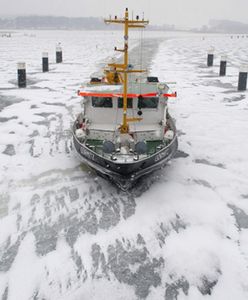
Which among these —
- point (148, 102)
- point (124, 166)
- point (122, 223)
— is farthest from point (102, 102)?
point (122, 223)

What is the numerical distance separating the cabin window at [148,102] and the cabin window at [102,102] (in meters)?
0.84

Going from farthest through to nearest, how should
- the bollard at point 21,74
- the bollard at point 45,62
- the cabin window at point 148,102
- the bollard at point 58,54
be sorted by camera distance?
the bollard at point 58,54 → the bollard at point 45,62 → the bollard at point 21,74 → the cabin window at point 148,102

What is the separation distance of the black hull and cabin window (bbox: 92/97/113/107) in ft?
5.73

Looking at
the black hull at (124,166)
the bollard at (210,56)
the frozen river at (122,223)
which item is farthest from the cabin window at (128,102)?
the bollard at (210,56)

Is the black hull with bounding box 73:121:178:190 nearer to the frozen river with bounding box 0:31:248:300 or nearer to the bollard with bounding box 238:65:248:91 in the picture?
the frozen river with bounding box 0:31:248:300

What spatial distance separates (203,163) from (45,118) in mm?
7065

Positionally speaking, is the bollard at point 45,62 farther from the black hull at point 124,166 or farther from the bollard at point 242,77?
the black hull at point 124,166

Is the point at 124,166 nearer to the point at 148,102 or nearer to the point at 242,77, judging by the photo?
the point at 148,102

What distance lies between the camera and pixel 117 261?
6090 mm

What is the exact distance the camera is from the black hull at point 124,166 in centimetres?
772

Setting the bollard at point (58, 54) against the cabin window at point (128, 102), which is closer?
the cabin window at point (128, 102)

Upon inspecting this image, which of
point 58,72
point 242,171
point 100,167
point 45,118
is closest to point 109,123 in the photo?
point 100,167

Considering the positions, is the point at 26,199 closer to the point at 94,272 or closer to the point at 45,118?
the point at 94,272

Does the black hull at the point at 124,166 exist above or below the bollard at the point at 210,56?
below
